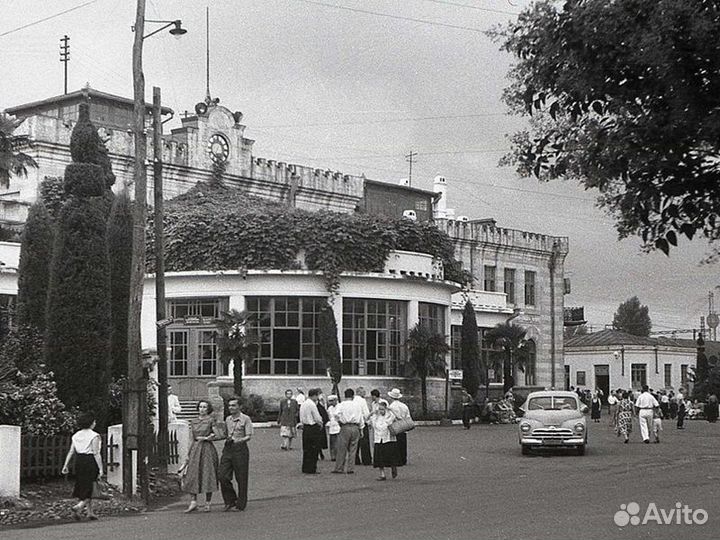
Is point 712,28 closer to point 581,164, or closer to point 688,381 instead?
point 581,164

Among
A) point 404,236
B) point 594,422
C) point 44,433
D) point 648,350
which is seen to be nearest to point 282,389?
point 404,236

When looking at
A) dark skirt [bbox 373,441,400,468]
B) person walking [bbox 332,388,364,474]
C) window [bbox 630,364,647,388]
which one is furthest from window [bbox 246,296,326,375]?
window [bbox 630,364,647,388]

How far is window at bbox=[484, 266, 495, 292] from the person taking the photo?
2712 inches

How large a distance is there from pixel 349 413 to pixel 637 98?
12741 millimetres

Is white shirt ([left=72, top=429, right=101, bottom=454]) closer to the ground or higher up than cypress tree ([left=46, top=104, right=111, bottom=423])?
closer to the ground

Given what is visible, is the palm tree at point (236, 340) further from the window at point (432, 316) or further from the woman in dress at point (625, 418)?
the woman in dress at point (625, 418)

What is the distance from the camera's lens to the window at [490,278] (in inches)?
2712

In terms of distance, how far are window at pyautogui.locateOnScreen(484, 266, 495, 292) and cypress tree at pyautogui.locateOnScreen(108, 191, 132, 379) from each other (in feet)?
141

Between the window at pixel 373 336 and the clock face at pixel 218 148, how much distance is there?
49.3 feet

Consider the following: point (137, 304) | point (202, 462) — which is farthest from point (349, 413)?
point (202, 462)

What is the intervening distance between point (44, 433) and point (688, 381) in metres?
72.1

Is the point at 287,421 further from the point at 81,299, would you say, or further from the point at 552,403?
the point at 81,299

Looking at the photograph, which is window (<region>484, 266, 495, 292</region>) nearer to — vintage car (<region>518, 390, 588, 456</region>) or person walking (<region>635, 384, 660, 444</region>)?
person walking (<region>635, 384, 660, 444</region>)

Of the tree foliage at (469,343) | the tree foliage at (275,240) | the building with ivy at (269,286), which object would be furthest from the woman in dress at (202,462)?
the tree foliage at (469,343)
